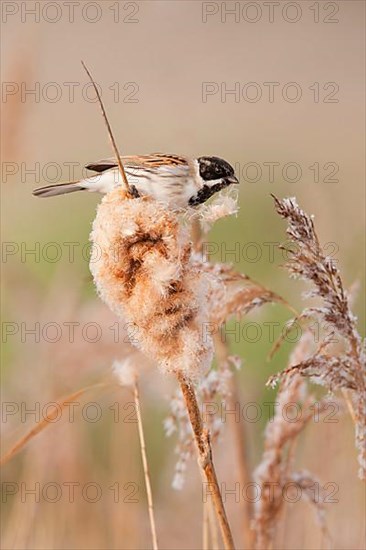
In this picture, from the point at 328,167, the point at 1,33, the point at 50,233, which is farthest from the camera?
the point at 1,33

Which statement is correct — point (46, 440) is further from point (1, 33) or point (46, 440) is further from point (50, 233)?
point (1, 33)

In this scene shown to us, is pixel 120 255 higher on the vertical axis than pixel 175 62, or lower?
lower

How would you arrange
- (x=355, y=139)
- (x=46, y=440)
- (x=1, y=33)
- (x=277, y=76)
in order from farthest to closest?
(x=277, y=76) < (x=1, y=33) < (x=355, y=139) < (x=46, y=440)

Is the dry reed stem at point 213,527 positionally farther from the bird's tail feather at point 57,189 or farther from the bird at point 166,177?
the bird's tail feather at point 57,189

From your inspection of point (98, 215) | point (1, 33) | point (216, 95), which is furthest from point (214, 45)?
point (98, 215)

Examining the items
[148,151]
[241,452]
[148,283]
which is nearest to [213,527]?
[241,452]

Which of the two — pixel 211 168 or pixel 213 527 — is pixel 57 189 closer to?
pixel 211 168

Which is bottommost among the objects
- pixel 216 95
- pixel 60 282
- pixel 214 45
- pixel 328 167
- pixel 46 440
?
pixel 46 440

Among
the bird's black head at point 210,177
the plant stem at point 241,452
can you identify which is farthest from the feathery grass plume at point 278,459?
the bird's black head at point 210,177
